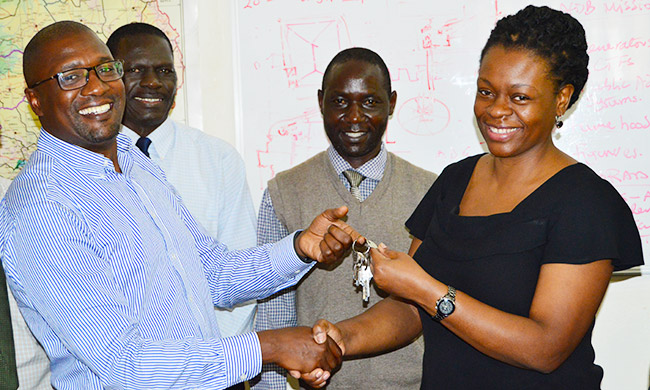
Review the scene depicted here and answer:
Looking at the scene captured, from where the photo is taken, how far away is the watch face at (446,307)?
5.49 ft

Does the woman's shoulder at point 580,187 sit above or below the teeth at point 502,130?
below

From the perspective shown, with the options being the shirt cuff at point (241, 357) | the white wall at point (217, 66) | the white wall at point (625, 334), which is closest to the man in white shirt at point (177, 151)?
the white wall at point (217, 66)

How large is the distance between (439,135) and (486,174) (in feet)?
4.29

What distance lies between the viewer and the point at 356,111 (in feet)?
Answer: 8.32

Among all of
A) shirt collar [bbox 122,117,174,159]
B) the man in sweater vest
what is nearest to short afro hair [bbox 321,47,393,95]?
the man in sweater vest

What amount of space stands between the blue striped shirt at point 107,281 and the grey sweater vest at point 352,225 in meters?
0.63

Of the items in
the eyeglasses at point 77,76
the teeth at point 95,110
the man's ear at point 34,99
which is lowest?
the teeth at point 95,110

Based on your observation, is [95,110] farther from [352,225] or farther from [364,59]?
[364,59]

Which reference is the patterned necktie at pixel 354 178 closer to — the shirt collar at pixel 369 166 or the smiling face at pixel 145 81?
the shirt collar at pixel 369 166

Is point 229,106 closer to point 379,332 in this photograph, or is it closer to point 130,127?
point 130,127

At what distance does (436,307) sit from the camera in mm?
1694

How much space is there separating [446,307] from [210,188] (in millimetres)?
1495

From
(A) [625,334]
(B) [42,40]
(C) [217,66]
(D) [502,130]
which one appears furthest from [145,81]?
(A) [625,334]

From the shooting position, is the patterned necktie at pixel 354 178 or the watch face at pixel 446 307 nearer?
the watch face at pixel 446 307
